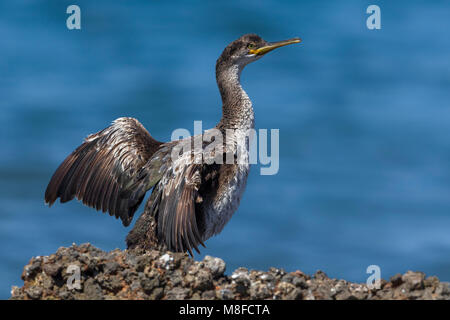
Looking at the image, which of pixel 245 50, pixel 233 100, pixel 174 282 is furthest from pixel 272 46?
pixel 174 282

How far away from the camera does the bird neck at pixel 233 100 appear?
45.4 feet

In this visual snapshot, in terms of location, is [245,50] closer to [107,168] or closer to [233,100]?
[233,100]

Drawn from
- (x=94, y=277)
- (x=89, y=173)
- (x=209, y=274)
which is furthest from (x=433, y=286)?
(x=89, y=173)

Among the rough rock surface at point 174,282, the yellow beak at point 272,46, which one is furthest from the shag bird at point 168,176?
the rough rock surface at point 174,282

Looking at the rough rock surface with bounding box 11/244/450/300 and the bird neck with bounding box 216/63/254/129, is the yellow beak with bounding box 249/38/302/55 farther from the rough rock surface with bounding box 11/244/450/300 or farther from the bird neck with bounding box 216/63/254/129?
the rough rock surface with bounding box 11/244/450/300

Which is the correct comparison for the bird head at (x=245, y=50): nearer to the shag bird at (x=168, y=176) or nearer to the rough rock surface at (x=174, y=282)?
the shag bird at (x=168, y=176)

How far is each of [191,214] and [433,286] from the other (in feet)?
12.7

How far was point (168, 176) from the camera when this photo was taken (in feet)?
42.4

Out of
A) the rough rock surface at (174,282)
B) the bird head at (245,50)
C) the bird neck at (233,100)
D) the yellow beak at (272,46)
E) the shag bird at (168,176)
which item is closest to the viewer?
the rough rock surface at (174,282)

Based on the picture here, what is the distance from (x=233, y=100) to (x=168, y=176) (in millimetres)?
2117

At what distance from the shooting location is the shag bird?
12.5 meters

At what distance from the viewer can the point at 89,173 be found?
577 inches

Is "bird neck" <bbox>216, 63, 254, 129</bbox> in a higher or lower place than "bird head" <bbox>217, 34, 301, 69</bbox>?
lower

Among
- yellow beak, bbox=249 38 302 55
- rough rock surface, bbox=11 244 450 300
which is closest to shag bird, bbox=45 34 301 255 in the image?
yellow beak, bbox=249 38 302 55
